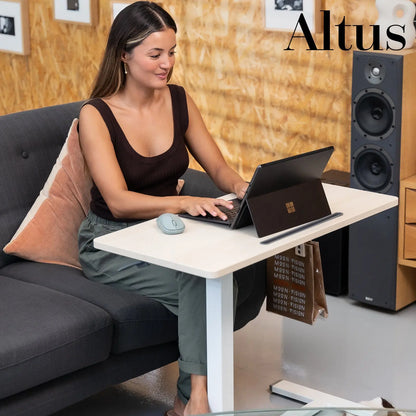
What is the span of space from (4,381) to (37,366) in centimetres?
10

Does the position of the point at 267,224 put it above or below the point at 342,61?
below

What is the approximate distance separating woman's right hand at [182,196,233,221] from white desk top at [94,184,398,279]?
0.09 feet

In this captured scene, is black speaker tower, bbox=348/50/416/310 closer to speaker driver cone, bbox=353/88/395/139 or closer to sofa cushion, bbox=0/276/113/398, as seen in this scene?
speaker driver cone, bbox=353/88/395/139

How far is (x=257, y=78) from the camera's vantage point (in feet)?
14.0

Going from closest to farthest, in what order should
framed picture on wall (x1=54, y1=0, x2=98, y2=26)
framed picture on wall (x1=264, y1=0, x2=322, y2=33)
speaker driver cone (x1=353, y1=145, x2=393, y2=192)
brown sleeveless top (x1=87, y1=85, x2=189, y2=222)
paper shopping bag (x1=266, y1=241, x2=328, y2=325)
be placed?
paper shopping bag (x1=266, y1=241, x2=328, y2=325), brown sleeveless top (x1=87, y1=85, x2=189, y2=222), speaker driver cone (x1=353, y1=145, x2=393, y2=192), framed picture on wall (x1=264, y1=0, x2=322, y2=33), framed picture on wall (x1=54, y1=0, x2=98, y2=26)

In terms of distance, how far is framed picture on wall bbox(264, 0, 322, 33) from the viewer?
3.92 meters

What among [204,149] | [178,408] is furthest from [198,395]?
[204,149]

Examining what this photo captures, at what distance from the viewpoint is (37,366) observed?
8.04 feet

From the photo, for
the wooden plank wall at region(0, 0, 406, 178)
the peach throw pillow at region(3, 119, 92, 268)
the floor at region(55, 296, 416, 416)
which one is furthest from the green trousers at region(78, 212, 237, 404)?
the wooden plank wall at region(0, 0, 406, 178)

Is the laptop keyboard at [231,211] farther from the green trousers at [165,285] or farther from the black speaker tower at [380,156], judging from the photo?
the black speaker tower at [380,156]

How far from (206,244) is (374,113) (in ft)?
4.29

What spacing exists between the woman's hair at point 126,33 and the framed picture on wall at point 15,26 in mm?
2548

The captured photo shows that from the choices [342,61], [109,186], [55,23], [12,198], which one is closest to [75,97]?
[55,23]

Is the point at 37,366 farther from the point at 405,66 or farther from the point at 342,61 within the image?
the point at 342,61
